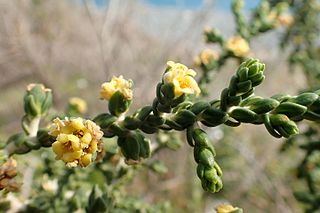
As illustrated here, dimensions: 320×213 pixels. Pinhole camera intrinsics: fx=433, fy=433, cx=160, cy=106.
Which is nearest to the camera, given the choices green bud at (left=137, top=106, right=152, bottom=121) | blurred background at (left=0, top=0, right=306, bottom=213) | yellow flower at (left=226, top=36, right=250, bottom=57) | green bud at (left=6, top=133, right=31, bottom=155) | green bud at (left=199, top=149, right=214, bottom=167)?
green bud at (left=199, top=149, right=214, bottom=167)

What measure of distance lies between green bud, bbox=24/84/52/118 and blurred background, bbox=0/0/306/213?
5.64ft

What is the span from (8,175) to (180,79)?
53cm

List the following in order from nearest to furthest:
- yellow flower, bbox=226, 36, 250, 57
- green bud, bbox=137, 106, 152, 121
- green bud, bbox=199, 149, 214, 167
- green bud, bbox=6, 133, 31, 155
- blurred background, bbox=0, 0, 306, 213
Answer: green bud, bbox=199, 149, 214, 167 < green bud, bbox=137, 106, 152, 121 < green bud, bbox=6, 133, 31, 155 < yellow flower, bbox=226, 36, 250, 57 < blurred background, bbox=0, 0, 306, 213

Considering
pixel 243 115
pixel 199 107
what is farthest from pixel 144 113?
pixel 243 115

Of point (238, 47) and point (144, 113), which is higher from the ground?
point (144, 113)

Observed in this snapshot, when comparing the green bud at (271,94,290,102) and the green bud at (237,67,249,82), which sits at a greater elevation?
the green bud at (237,67,249,82)

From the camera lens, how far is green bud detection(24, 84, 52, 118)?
51.1 inches

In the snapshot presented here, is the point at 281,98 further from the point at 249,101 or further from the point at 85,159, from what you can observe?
the point at 85,159

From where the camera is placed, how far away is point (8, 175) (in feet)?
3.78

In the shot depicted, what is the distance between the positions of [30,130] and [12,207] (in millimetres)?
320

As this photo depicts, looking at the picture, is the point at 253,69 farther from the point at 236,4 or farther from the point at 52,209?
the point at 236,4

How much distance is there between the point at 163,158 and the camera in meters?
5.47

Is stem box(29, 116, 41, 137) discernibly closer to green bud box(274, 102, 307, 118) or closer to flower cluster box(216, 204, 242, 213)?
flower cluster box(216, 204, 242, 213)

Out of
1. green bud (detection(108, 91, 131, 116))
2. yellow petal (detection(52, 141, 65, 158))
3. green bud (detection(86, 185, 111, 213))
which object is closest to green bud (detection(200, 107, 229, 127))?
green bud (detection(108, 91, 131, 116))
